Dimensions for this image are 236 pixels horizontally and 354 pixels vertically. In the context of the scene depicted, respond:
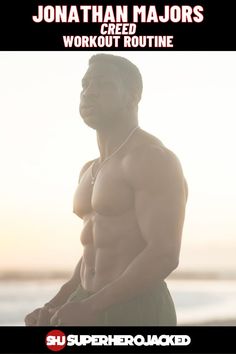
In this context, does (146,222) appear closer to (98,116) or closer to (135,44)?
(98,116)

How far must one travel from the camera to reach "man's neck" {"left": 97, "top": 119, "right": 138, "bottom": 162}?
129 inches

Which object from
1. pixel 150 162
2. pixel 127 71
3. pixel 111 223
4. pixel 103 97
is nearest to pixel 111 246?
pixel 111 223

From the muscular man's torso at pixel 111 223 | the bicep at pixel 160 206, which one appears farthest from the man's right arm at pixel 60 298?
the bicep at pixel 160 206

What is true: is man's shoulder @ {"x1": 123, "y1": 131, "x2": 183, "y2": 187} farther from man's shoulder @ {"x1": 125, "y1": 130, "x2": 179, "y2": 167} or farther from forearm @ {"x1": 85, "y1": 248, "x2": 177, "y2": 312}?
forearm @ {"x1": 85, "y1": 248, "x2": 177, "y2": 312}

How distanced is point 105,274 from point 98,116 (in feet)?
2.01

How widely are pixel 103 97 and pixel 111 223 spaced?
0.49m

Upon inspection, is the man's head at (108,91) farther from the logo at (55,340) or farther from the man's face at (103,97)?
the logo at (55,340)

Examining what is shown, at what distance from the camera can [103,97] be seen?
327 cm

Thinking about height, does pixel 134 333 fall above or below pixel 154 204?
below

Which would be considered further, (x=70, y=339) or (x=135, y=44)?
(x=135, y=44)

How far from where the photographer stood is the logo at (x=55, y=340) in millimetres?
3277

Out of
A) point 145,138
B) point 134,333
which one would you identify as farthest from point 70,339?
point 145,138

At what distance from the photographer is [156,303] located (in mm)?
3205

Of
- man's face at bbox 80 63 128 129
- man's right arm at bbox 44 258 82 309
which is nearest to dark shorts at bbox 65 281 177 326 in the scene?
man's right arm at bbox 44 258 82 309
